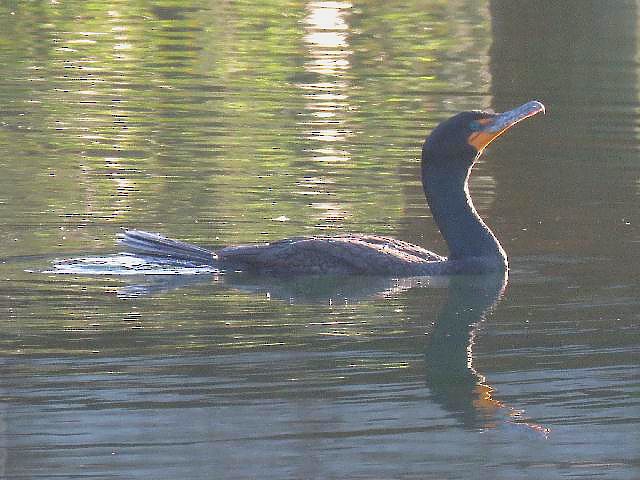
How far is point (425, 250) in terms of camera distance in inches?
447

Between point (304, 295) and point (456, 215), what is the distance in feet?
3.79

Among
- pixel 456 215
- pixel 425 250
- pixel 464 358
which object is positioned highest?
pixel 456 215

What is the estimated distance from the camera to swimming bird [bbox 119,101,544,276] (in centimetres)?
1075

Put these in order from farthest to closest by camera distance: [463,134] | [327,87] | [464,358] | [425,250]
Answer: [327,87]
[425,250]
[463,134]
[464,358]

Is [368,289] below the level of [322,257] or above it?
below

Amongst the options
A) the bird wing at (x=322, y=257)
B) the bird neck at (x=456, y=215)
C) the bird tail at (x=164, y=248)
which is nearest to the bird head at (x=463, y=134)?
the bird neck at (x=456, y=215)

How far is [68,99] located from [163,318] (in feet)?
32.6

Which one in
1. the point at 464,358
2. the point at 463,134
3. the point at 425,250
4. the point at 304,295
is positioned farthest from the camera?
the point at 425,250

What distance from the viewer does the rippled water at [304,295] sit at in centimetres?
778

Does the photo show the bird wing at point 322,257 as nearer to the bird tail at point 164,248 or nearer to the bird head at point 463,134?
the bird tail at point 164,248

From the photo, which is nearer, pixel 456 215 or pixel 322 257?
pixel 322 257

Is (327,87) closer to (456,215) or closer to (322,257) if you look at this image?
(456,215)

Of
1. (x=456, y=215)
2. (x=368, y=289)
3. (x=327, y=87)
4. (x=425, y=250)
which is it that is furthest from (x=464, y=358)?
(x=327, y=87)

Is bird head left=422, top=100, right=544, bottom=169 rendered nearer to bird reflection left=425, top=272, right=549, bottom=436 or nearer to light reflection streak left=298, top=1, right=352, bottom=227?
bird reflection left=425, top=272, right=549, bottom=436
